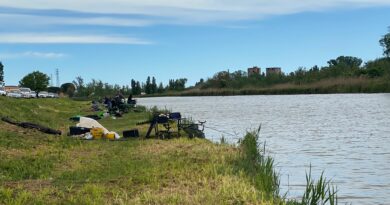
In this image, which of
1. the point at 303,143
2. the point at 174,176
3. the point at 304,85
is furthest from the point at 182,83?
the point at 174,176

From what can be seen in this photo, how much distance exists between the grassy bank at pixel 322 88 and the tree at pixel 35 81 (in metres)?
42.4

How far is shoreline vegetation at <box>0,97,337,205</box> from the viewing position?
891 cm

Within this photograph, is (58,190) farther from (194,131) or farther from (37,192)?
(194,131)

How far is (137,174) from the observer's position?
10992 mm

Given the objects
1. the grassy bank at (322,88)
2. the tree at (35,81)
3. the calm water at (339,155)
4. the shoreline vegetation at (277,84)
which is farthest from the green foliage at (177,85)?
the calm water at (339,155)

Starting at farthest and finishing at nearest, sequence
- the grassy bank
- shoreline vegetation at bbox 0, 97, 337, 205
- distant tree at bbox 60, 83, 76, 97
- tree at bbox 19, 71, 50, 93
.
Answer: distant tree at bbox 60, 83, 76, 97 < tree at bbox 19, 71, 50, 93 < the grassy bank < shoreline vegetation at bbox 0, 97, 337, 205

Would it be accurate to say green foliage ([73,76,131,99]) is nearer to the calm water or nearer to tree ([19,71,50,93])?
tree ([19,71,50,93])

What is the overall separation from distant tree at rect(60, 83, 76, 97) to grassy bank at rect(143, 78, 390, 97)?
30.2 m

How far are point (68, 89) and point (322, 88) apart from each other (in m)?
60.0

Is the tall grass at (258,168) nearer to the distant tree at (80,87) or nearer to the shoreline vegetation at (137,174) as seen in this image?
the shoreline vegetation at (137,174)

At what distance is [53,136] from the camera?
59.7ft

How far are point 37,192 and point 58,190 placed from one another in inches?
13.6

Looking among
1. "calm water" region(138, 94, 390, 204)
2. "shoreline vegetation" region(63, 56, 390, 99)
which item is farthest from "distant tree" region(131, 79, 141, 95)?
"calm water" region(138, 94, 390, 204)

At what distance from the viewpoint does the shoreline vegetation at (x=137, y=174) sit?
8906 mm
